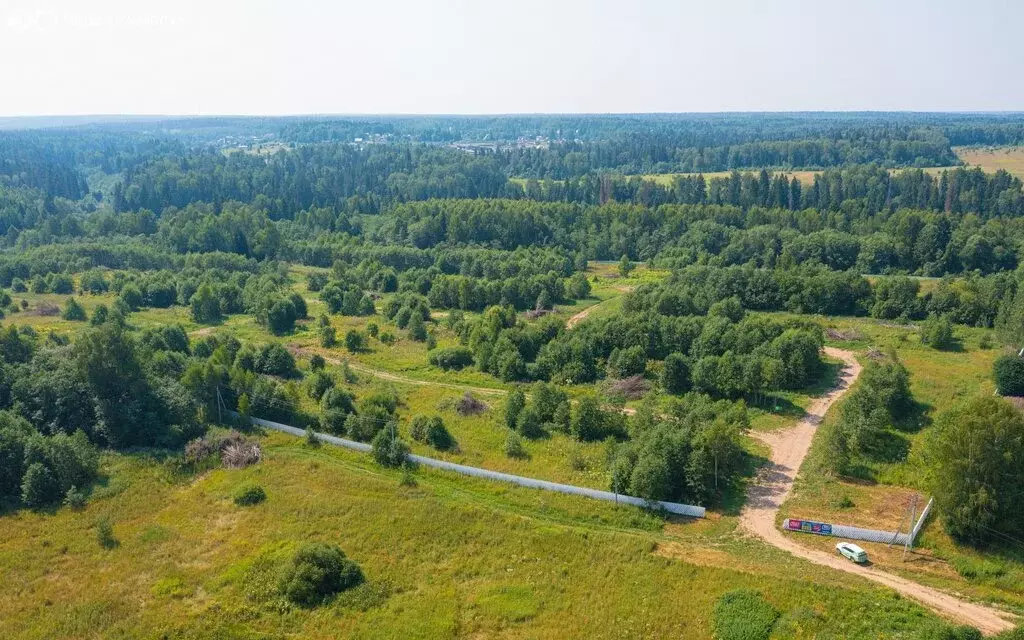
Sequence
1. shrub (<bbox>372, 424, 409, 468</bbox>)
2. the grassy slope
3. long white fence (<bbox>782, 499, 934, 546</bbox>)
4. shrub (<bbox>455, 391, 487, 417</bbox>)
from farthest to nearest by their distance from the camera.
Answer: shrub (<bbox>455, 391, 487, 417</bbox>) → shrub (<bbox>372, 424, 409, 468</bbox>) → long white fence (<bbox>782, 499, 934, 546</bbox>) → the grassy slope

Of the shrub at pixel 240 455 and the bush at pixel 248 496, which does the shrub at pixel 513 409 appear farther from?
the bush at pixel 248 496

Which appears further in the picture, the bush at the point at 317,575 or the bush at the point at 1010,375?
the bush at the point at 1010,375

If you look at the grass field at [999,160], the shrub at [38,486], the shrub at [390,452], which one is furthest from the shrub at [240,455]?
the grass field at [999,160]

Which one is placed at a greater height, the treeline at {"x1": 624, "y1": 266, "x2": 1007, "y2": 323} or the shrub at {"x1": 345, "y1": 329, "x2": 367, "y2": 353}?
the treeline at {"x1": 624, "y1": 266, "x2": 1007, "y2": 323}

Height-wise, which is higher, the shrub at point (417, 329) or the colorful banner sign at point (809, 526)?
the shrub at point (417, 329)

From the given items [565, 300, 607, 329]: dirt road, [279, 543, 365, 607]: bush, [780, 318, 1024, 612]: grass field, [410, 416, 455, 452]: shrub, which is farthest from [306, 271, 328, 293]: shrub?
[780, 318, 1024, 612]: grass field

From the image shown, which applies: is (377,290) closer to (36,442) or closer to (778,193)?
(36,442)

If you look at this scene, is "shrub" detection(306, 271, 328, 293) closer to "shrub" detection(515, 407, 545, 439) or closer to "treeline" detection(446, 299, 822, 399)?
"treeline" detection(446, 299, 822, 399)
